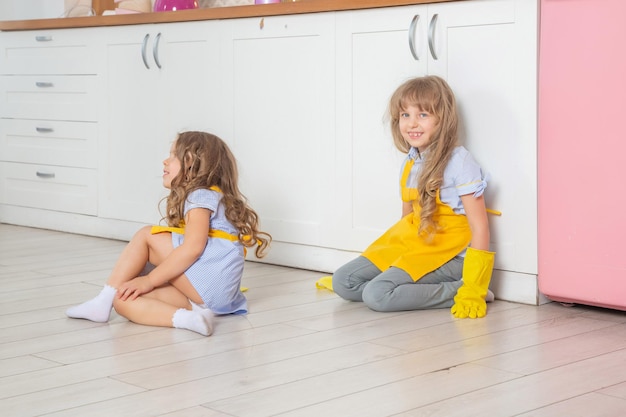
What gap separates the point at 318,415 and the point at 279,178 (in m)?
1.51

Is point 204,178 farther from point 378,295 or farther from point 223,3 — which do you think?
point 223,3

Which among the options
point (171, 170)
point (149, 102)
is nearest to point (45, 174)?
point (149, 102)

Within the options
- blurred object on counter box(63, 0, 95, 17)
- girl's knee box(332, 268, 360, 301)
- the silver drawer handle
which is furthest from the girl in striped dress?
blurred object on counter box(63, 0, 95, 17)

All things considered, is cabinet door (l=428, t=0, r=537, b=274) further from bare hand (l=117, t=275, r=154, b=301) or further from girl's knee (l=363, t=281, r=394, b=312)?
bare hand (l=117, t=275, r=154, b=301)

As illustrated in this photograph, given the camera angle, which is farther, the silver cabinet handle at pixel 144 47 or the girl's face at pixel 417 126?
the silver cabinet handle at pixel 144 47

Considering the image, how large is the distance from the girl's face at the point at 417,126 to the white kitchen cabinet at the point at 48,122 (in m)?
1.53

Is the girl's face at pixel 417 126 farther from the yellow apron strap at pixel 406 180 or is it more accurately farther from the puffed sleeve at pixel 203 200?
the puffed sleeve at pixel 203 200

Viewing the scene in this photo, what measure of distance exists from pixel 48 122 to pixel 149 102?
0.59 metres

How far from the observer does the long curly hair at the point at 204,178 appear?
242 cm


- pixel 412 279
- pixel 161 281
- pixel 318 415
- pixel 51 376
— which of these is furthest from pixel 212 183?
pixel 318 415

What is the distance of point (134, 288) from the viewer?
2.33 m

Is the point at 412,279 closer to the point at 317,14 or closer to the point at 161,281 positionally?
the point at 161,281

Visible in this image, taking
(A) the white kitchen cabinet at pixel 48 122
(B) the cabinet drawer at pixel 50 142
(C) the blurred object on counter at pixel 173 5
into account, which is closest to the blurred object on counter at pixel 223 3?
(C) the blurred object on counter at pixel 173 5

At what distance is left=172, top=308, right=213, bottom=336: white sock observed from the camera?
7.15 feet
